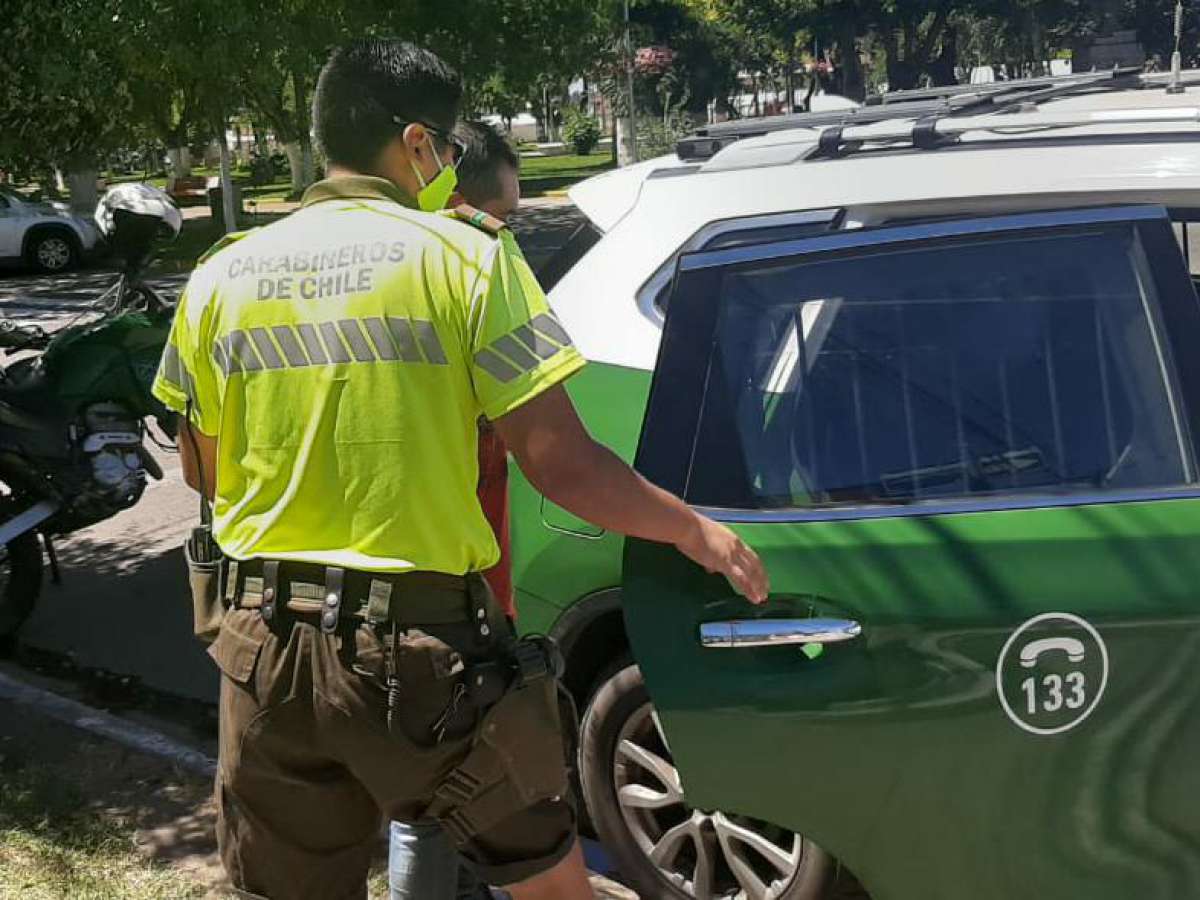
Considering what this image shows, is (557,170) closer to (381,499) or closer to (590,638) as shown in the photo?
(590,638)

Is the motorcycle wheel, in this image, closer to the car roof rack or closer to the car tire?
the car roof rack

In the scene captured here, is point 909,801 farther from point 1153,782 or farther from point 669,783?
point 669,783

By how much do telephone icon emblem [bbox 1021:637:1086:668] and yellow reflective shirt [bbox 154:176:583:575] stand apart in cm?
93

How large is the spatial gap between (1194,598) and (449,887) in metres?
1.34

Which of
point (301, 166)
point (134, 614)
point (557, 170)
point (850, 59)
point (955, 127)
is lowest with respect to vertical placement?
point (134, 614)

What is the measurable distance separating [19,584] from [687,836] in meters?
3.51

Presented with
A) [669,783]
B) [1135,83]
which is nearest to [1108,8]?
[1135,83]

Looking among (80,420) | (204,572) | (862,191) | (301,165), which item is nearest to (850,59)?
(301,165)

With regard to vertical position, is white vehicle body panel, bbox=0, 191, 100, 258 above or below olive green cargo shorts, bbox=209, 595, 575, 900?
above

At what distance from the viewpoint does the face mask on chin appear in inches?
88.6

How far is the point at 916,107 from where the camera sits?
14.3 feet

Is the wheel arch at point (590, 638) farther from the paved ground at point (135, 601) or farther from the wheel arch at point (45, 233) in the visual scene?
the wheel arch at point (45, 233)

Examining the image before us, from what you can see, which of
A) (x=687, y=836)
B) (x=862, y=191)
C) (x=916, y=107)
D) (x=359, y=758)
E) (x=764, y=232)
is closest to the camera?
(x=359, y=758)

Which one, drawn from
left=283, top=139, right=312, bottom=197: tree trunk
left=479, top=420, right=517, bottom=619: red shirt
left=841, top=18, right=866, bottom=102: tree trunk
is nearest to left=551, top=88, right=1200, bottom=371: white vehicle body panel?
left=479, top=420, right=517, bottom=619: red shirt
